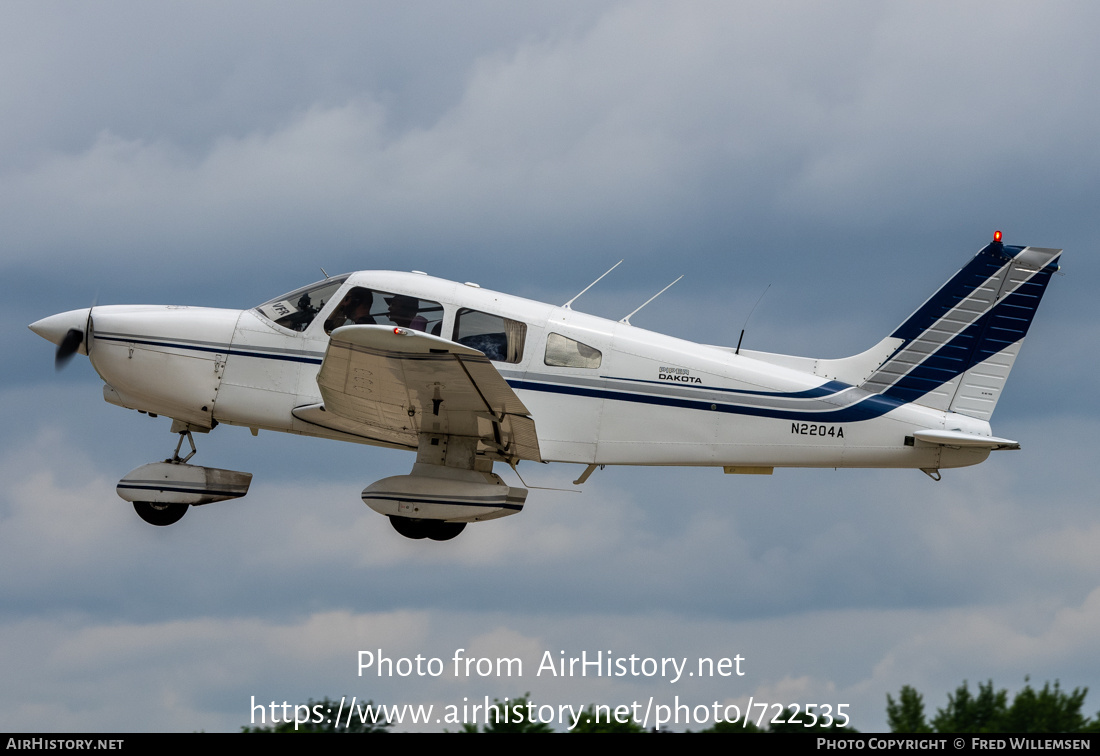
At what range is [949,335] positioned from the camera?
12.1m

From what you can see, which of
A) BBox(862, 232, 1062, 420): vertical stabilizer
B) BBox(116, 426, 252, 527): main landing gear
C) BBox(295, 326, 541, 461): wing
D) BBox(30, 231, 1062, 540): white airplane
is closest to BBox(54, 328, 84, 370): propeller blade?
BBox(30, 231, 1062, 540): white airplane

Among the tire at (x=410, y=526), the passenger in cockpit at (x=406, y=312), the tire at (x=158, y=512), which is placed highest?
the passenger in cockpit at (x=406, y=312)

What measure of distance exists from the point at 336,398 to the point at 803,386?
4.69 metres

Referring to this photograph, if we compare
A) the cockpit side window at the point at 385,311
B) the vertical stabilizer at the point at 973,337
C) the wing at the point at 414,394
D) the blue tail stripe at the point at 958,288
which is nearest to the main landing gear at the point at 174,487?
the wing at the point at 414,394

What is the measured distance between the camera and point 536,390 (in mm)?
11219

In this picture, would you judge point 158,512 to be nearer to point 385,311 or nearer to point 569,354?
point 385,311

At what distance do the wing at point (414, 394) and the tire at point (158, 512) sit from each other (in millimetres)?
1820

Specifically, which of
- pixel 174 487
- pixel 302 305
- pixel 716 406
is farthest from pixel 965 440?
pixel 174 487

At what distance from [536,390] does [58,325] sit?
17.0 ft

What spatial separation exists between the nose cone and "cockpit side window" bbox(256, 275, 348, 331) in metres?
1.99

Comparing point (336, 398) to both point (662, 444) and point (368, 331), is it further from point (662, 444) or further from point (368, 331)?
→ point (662, 444)

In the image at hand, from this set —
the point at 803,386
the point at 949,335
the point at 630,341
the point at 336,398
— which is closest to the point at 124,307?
the point at 336,398

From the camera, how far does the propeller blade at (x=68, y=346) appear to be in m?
11.8

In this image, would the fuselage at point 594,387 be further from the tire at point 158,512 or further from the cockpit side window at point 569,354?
the tire at point 158,512
